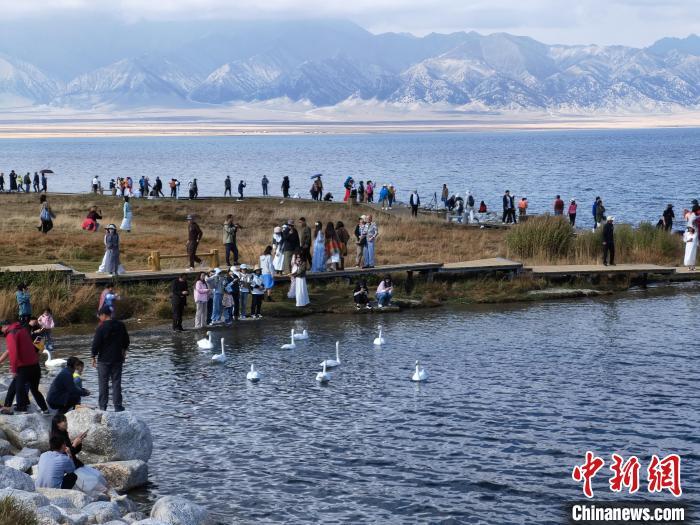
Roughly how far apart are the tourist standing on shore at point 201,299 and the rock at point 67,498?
585 inches

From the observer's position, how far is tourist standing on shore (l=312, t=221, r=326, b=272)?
34.9 metres

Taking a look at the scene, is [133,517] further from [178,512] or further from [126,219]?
[126,219]

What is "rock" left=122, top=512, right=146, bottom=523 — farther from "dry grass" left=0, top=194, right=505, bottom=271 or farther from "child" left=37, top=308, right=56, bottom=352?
"dry grass" left=0, top=194, right=505, bottom=271

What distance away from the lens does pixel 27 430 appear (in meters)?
18.3

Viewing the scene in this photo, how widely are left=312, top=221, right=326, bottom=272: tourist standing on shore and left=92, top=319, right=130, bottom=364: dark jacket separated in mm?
15683

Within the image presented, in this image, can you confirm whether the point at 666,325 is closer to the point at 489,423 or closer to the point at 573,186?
the point at 489,423

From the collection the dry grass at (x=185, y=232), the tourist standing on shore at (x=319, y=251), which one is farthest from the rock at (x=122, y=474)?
the dry grass at (x=185, y=232)

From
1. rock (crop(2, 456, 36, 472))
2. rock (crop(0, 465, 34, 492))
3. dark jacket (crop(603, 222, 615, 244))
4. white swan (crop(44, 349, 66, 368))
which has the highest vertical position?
dark jacket (crop(603, 222, 615, 244))

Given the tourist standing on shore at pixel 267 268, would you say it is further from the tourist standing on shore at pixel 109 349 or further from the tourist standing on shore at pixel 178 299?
the tourist standing on shore at pixel 109 349

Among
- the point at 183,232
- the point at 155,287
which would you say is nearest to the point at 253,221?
the point at 183,232

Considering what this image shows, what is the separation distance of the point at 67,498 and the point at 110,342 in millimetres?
5158

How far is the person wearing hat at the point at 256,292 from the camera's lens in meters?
31.4

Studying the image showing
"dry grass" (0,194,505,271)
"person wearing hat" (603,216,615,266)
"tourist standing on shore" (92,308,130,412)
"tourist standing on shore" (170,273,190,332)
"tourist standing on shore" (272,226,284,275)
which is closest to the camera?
"tourist standing on shore" (92,308,130,412)

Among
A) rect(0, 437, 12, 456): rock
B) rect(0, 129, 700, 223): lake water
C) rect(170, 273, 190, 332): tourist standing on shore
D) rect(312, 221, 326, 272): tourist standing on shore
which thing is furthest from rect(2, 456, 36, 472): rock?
rect(0, 129, 700, 223): lake water
